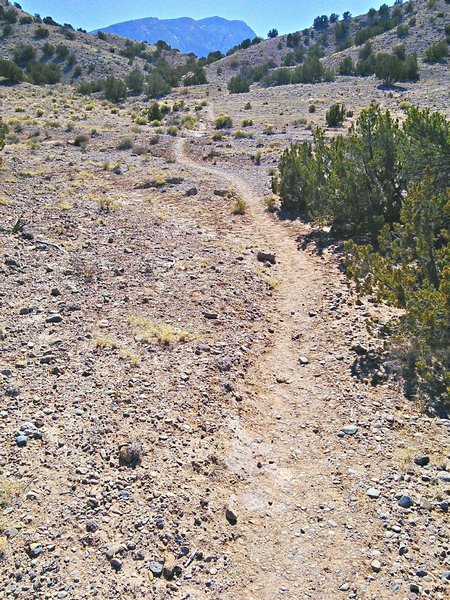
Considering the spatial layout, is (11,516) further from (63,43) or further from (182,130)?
(63,43)

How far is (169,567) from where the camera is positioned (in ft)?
14.7

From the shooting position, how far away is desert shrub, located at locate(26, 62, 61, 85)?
2138 inches

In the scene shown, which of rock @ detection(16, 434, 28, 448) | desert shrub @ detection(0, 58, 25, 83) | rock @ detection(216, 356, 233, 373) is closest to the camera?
rock @ detection(16, 434, 28, 448)

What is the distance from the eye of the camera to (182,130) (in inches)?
1303

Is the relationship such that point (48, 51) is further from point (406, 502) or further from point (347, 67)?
point (406, 502)

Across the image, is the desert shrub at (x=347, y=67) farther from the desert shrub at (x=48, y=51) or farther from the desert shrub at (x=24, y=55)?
the desert shrub at (x=24, y=55)

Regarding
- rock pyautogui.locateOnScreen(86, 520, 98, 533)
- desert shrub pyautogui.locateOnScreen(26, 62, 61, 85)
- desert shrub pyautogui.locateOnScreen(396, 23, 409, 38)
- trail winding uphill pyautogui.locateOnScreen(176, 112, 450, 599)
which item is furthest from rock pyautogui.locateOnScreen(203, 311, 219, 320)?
desert shrub pyautogui.locateOnScreen(396, 23, 409, 38)

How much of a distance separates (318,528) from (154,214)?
11.3m

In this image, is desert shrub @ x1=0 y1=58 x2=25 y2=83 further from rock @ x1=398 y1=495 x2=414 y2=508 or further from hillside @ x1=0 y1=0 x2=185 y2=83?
rock @ x1=398 y1=495 x2=414 y2=508

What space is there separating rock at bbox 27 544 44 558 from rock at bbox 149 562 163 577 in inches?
38.8

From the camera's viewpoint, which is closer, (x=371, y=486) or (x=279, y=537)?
(x=279, y=537)

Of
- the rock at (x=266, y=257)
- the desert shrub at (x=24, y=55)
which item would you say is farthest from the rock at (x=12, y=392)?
the desert shrub at (x=24, y=55)

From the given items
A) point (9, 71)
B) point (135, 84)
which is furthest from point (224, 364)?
point (135, 84)

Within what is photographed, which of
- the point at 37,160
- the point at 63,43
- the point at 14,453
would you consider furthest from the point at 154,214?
the point at 63,43
